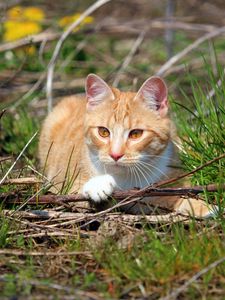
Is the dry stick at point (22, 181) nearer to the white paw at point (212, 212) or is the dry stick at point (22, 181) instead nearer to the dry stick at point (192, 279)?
the white paw at point (212, 212)

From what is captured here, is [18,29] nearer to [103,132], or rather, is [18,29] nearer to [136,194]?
[103,132]

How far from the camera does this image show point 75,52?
7.71m

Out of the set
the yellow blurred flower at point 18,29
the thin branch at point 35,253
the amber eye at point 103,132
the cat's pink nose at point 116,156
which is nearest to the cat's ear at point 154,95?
the amber eye at point 103,132

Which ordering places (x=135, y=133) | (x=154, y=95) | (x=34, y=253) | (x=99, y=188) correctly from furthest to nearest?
(x=154, y=95) < (x=135, y=133) < (x=99, y=188) < (x=34, y=253)

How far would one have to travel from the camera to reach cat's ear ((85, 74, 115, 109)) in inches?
→ 179

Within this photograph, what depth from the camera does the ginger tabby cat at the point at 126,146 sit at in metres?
4.18

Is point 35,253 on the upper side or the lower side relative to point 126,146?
lower

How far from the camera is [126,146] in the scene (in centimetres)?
421

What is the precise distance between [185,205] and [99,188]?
55 centimetres

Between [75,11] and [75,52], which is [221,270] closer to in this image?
[75,52]

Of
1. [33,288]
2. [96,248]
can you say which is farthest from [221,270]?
[33,288]

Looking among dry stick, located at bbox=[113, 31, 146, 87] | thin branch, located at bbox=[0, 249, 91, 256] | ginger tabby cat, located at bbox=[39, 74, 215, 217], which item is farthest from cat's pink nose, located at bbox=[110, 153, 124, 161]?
dry stick, located at bbox=[113, 31, 146, 87]

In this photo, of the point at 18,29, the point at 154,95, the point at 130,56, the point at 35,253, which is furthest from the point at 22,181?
the point at 18,29

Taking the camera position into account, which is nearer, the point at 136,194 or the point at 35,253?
the point at 35,253
